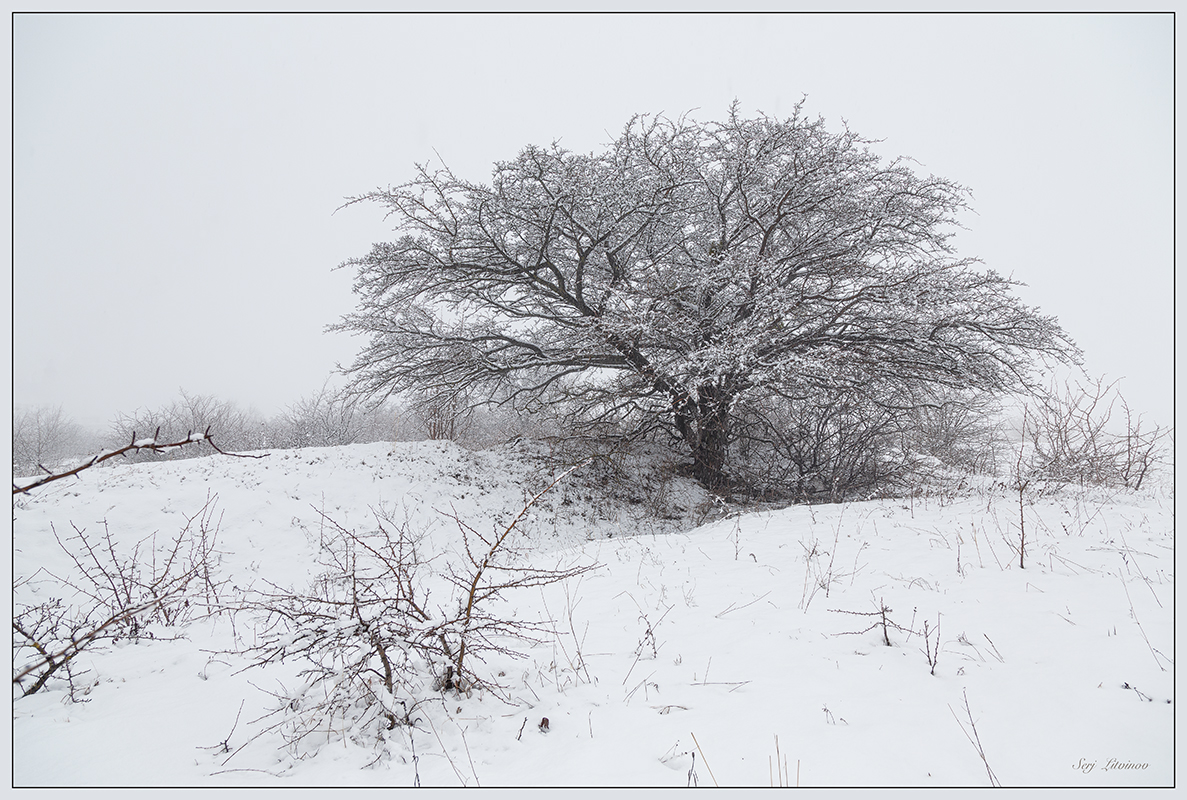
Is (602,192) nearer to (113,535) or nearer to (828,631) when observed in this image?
(828,631)

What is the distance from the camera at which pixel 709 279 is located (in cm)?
934

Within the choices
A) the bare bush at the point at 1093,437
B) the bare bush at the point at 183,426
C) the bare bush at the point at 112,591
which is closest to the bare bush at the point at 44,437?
the bare bush at the point at 183,426

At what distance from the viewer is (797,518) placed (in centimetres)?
723

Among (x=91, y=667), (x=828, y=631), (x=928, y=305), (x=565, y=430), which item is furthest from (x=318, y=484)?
(x=928, y=305)

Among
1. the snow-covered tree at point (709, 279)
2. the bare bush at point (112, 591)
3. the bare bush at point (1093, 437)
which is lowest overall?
the bare bush at point (112, 591)

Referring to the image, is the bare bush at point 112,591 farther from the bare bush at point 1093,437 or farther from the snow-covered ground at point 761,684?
the bare bush at point 1093,437

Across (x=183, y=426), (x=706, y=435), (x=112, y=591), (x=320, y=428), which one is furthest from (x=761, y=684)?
(x=183, y=426)

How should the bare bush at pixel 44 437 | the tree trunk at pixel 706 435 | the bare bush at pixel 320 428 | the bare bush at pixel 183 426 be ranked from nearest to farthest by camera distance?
the tree trunk at pixel 706 435 → the bare bush at pixel 183 426 → the bare bush at pixel 320 428 → the bare bush at pixel 44 437

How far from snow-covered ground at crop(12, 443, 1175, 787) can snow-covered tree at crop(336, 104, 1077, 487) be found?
3.78 metres

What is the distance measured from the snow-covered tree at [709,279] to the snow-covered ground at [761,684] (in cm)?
378

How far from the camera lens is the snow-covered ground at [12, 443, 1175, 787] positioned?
2.16 metres

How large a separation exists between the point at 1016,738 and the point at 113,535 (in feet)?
31.3

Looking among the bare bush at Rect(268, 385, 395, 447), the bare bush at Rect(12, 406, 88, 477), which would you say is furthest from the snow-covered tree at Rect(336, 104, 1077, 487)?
the bare bush at Rect(12, 406, 88, 477)

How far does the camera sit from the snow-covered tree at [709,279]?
28.7 feet
